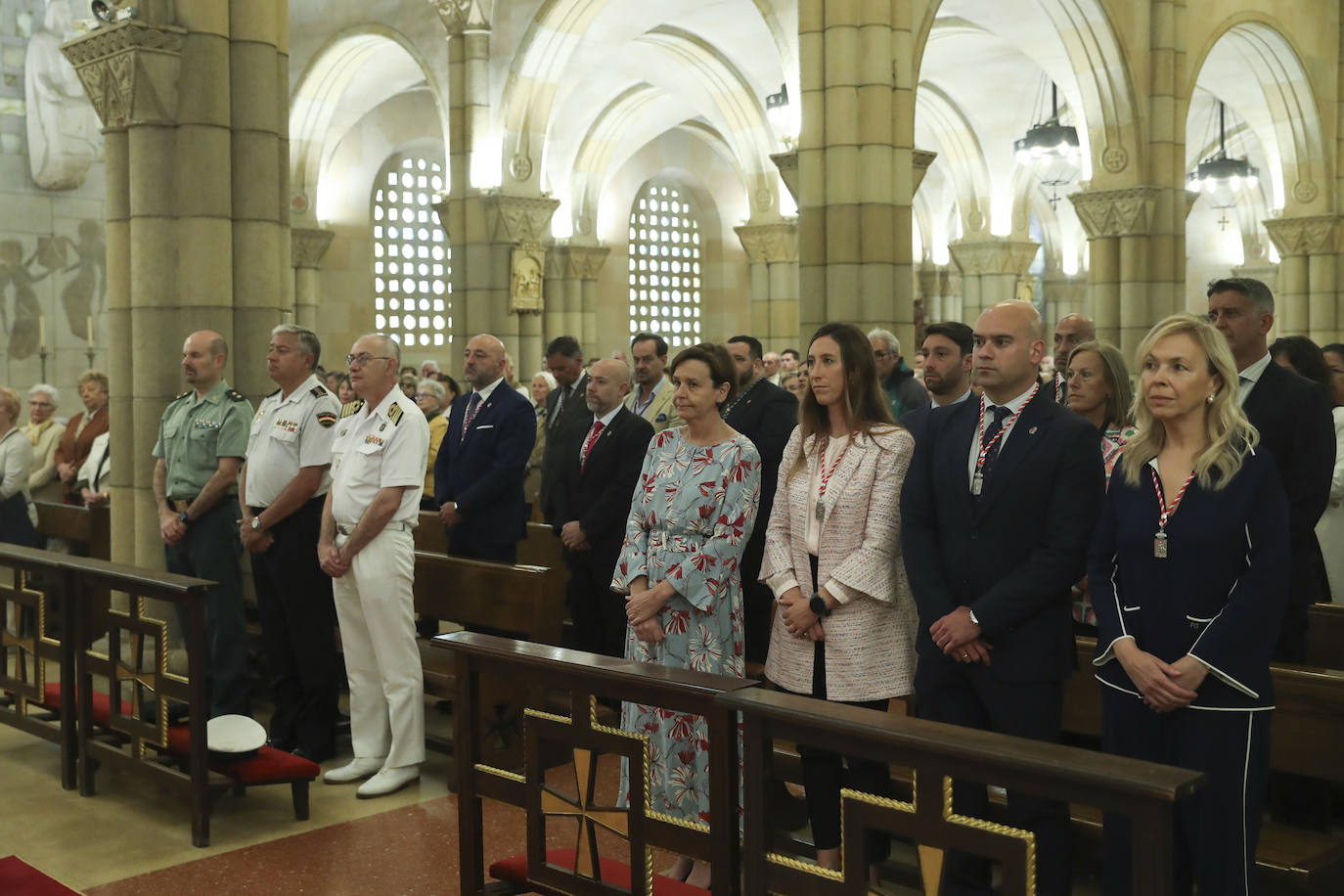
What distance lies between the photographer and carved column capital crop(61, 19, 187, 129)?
6.19 m

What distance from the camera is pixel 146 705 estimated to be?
474 cm

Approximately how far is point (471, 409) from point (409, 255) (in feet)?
53.5

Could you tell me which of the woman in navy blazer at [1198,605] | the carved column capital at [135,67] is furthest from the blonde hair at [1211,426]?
the carved column capital at [135,67]

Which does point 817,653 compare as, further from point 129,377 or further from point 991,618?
point 129,377

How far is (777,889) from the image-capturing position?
2740 mm

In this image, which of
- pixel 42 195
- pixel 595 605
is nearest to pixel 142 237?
pixel 595 605

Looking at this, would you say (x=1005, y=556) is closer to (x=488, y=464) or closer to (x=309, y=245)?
(x=488, y=464)

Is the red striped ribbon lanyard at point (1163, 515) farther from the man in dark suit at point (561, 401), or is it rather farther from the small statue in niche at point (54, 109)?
the small statue in niche at point (54, 109)

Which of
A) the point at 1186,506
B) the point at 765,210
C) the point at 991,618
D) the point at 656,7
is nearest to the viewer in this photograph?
the point at 1186,506

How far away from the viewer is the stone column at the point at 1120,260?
45.7 feet

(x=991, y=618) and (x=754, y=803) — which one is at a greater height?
(x=991, y=618)

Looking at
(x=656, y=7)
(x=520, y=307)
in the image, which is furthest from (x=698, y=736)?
(x=656, y=7)

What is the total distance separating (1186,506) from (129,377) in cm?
530

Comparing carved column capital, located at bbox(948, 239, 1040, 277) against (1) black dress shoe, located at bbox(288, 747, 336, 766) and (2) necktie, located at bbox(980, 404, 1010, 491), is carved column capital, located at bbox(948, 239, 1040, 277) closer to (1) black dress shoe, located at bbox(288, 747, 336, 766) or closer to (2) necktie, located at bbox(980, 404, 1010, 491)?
(1) black dress shoe, located at bbox(288, 747, 336, 766)
